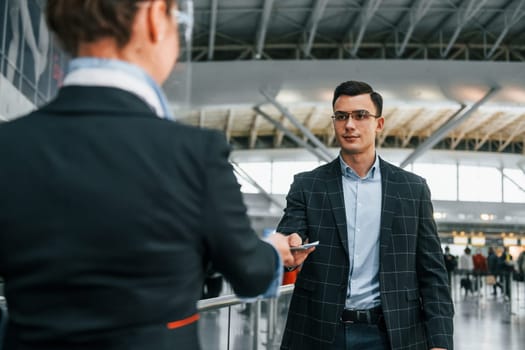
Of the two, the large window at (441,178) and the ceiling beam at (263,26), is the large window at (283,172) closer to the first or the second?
the large window at (441,178)

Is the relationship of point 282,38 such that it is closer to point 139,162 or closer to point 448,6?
point 448,6

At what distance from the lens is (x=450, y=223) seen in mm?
40719

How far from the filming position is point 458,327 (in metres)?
11.9

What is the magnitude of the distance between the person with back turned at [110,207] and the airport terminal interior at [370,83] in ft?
0.53

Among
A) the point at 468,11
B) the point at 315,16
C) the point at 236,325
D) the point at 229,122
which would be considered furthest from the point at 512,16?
the point at 229,122

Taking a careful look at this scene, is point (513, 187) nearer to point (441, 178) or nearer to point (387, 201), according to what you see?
point (441, 178)

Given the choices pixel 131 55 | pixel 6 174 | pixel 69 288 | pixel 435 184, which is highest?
pixel 435 184

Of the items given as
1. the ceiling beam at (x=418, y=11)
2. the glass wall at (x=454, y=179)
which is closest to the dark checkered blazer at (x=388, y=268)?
the ceiling beam at (x=418, y=11)

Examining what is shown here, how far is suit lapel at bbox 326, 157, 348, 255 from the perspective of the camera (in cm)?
296

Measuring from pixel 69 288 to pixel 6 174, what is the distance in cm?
23

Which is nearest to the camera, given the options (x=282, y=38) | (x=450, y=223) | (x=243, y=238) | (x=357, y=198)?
(x=243, y=238)

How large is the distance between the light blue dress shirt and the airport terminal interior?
2.86 ft

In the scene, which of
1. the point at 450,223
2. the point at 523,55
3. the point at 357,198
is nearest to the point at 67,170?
the point at 357,198

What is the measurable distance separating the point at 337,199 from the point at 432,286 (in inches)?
23.6
